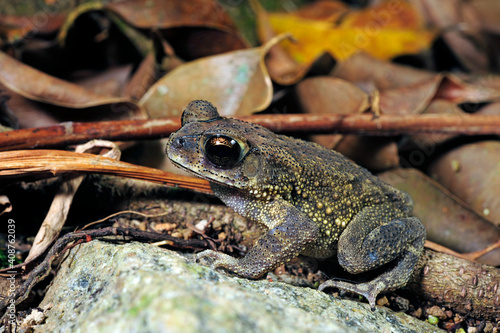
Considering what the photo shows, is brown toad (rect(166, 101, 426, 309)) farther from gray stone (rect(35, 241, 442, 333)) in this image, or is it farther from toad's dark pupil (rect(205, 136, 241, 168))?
gray stone (rect(35, 241, 442, 333))

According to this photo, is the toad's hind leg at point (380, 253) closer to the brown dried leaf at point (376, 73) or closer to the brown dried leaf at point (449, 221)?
the brown dried leaf at point (449, 221)

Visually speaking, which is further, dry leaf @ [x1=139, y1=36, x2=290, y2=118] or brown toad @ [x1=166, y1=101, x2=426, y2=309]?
dry leaf @ [x1=139, y1=36, x2=290, y2=118]

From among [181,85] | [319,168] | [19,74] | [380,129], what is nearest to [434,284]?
[319,168]

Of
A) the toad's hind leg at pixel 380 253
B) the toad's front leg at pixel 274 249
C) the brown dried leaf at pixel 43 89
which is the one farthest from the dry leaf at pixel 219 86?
the toad's hind leg at pixel 380 253

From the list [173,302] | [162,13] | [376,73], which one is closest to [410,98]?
[376,73]

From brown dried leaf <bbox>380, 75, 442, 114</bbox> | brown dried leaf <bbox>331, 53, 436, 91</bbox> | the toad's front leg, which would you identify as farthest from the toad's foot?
brown dried leaf <bbox>331, 53, 436, 91</bbox>
